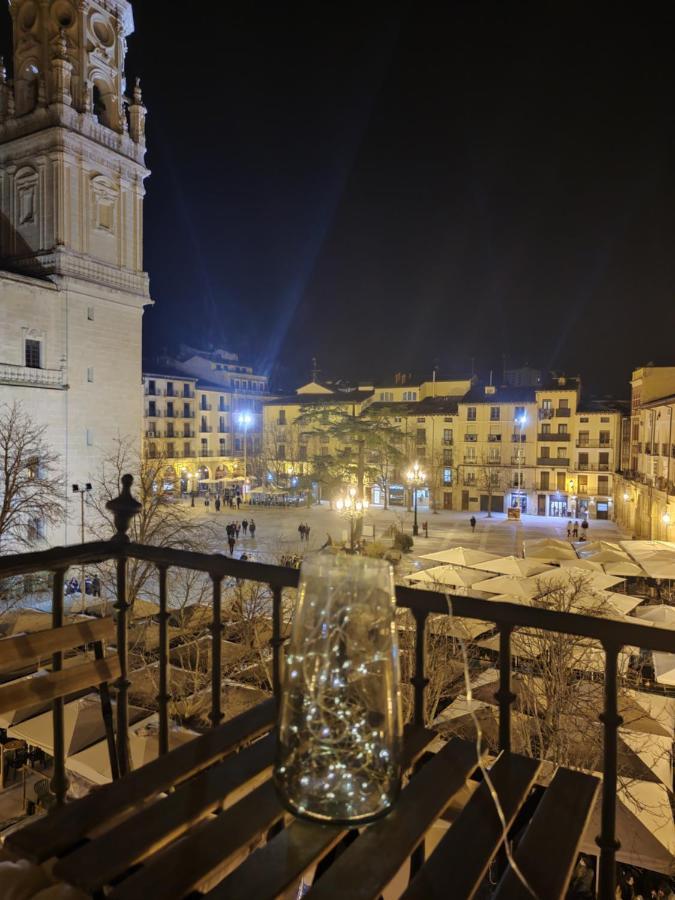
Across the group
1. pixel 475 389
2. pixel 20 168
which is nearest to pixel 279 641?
pixel 20 168

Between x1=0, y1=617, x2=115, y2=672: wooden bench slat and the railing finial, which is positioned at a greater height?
the railing finial

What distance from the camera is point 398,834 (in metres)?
1.72

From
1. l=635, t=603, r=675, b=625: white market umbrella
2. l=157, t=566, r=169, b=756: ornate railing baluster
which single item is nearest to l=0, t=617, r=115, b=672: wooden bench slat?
l=157, t=566, r=169, b=756: ornate railing baluster

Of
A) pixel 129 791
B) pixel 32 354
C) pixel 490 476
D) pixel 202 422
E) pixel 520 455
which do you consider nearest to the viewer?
pixel 129 791

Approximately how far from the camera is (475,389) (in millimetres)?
57469

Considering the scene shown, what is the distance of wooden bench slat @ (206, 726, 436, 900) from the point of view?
1.50 m

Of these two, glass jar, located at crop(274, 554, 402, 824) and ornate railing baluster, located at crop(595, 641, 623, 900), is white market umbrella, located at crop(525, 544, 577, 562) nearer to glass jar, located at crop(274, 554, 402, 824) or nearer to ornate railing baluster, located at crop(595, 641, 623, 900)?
ornate railing baluster, located at crop(595, 641, 623, 900)

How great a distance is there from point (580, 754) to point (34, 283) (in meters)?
31.6

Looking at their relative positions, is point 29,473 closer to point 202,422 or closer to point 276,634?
point 276,634

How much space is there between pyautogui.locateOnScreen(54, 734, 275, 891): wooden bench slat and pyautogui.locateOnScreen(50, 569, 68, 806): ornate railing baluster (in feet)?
3.97

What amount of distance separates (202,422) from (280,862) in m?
63.2

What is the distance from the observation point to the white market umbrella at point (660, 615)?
1512 centimetres

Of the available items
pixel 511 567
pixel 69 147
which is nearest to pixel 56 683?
pixel 511 567

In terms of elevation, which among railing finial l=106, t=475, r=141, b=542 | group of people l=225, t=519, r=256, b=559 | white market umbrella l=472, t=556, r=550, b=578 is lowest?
group of people l=225, t=519, r=256, b=559
